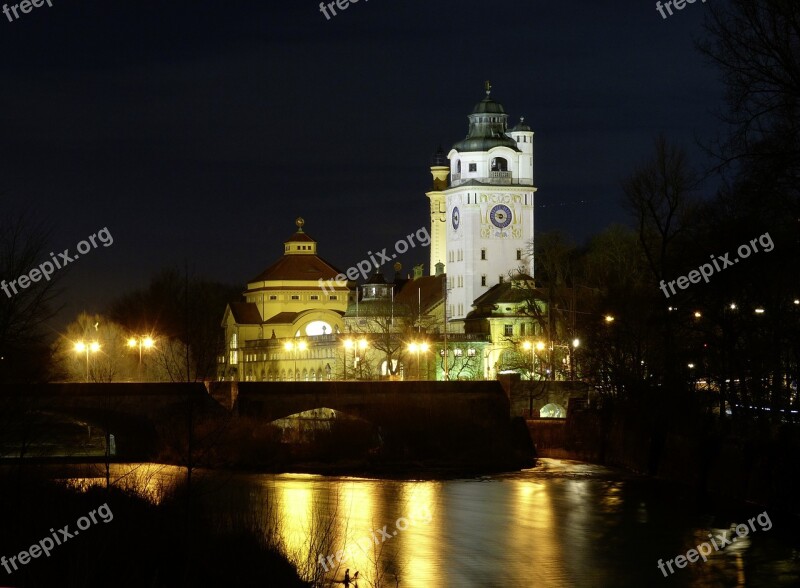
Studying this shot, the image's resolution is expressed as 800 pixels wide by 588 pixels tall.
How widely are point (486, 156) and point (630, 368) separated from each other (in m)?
71.5

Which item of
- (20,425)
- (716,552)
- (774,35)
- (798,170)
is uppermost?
(774,35)

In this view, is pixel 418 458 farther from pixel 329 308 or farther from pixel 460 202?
pixel 329 308

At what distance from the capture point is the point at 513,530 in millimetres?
47594

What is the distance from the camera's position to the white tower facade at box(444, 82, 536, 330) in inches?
5344

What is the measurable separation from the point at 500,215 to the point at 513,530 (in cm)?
9035

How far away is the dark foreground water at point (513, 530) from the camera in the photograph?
1512 inches

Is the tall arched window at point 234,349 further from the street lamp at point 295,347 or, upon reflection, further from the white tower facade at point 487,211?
the white tower facade at point 487,211

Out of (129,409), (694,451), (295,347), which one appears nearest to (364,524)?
(694,451)

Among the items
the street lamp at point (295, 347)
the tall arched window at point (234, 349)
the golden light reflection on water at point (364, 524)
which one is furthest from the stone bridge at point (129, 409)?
the tall arched window at point (234, 349)

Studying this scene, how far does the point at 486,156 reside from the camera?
445 ft

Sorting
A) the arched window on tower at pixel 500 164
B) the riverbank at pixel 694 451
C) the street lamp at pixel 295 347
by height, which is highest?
the arched window on tower at pixel 500 164

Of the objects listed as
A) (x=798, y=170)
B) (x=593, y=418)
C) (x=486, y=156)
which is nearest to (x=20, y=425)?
(x=798, y=170)

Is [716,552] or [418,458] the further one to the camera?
[418,458]

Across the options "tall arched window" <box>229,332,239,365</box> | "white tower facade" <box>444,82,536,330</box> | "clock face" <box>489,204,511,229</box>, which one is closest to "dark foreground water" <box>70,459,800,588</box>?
"white tower facade" <box>444,82,536,330</box>
